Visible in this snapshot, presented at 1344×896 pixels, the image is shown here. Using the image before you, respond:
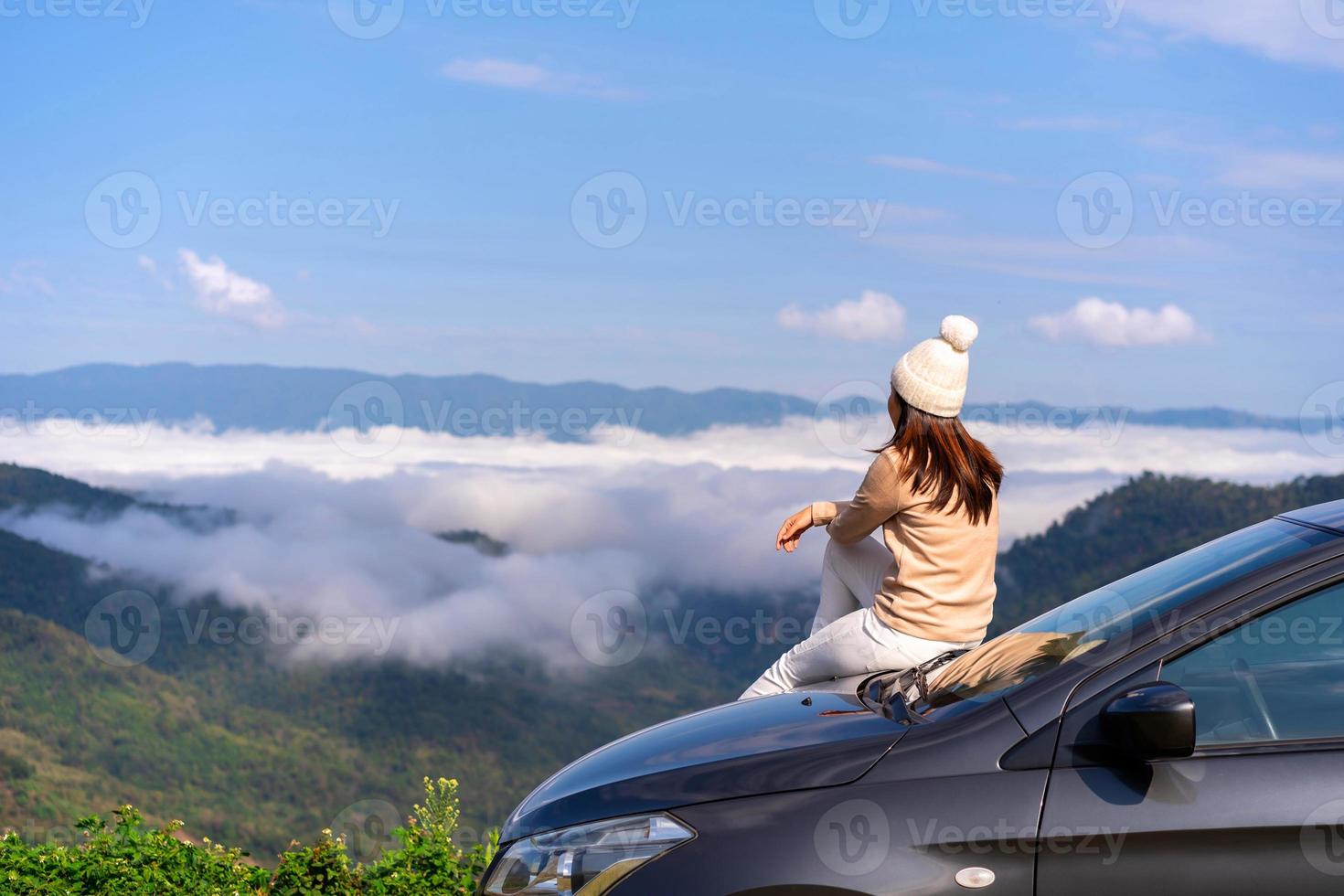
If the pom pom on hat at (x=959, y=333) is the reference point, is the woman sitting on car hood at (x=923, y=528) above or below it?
below

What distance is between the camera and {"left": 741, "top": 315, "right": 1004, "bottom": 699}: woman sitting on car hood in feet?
13.8

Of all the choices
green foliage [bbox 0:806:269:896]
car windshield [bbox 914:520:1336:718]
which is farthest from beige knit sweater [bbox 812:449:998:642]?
green foliage [bbox 0:806:269:896]

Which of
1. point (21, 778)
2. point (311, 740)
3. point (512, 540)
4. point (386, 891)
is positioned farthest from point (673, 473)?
point (386, 891)

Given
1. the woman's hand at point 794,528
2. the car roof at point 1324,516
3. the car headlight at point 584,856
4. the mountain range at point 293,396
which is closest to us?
the car headlight at point 584,856

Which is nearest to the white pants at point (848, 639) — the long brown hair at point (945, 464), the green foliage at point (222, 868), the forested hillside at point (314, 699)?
the long brown hair at point (945, 464)

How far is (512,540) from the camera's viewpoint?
101 m

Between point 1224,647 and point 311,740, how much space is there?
68.7 m

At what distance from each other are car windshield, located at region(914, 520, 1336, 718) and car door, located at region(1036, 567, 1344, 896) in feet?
0.47

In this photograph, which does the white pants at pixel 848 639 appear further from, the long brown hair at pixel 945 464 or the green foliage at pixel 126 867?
the green foliage at pixel 126 867

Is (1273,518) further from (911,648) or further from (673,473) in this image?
(673,473)

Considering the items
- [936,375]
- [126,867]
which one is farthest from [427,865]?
[936,375]

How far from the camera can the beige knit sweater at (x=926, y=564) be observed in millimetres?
4195

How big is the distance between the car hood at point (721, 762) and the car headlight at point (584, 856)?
0.04 metres

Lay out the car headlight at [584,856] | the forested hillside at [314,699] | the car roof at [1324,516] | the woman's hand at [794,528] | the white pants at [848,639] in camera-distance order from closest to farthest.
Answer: the car headlight at [584,856], the car roof at [1324,516], the white pants at [848,639], the woman's hand at [794,528], the forested hillside at [314,699]
